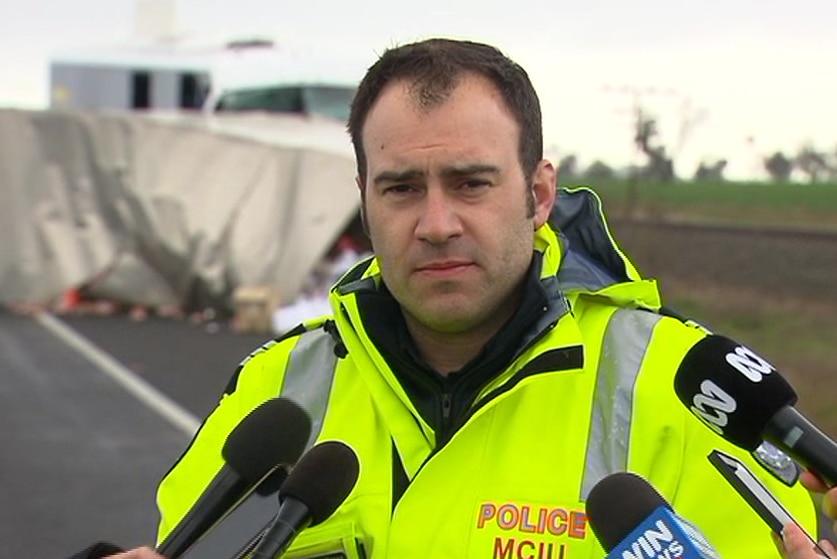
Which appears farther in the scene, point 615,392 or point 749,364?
point 615,392

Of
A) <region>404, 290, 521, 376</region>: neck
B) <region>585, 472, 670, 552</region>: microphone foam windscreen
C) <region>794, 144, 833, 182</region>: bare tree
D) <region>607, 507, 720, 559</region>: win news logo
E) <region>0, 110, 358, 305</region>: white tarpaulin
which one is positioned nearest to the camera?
<region>607, 507, 720, 559</region>: win news logo

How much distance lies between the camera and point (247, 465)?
2.24 m

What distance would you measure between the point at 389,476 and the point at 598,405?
39cm

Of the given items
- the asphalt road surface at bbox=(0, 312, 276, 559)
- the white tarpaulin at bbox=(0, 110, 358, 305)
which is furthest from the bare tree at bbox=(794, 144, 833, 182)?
the asphalt road surface at bbox=(0, 312, 276, 559)

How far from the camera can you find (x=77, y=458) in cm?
991

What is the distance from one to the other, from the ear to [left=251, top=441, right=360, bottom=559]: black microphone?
2.37ft

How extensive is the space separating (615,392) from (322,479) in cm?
68

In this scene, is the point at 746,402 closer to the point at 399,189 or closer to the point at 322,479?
the point at 322,479

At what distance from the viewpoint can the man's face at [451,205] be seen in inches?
108

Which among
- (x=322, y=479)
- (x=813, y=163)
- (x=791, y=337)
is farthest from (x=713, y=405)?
(x=813, y=163)

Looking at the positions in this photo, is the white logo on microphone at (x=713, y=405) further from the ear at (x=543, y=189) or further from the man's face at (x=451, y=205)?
the ear at (x=543, y=189)

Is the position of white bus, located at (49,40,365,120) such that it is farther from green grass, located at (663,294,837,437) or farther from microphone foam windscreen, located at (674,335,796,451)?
microphone foam windscreen, located at (674,335,796,451)

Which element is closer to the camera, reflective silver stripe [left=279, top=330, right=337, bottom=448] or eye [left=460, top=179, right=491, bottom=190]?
eye [left=460, top=179, right=491, bottom=190]

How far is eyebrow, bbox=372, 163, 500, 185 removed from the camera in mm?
2719
